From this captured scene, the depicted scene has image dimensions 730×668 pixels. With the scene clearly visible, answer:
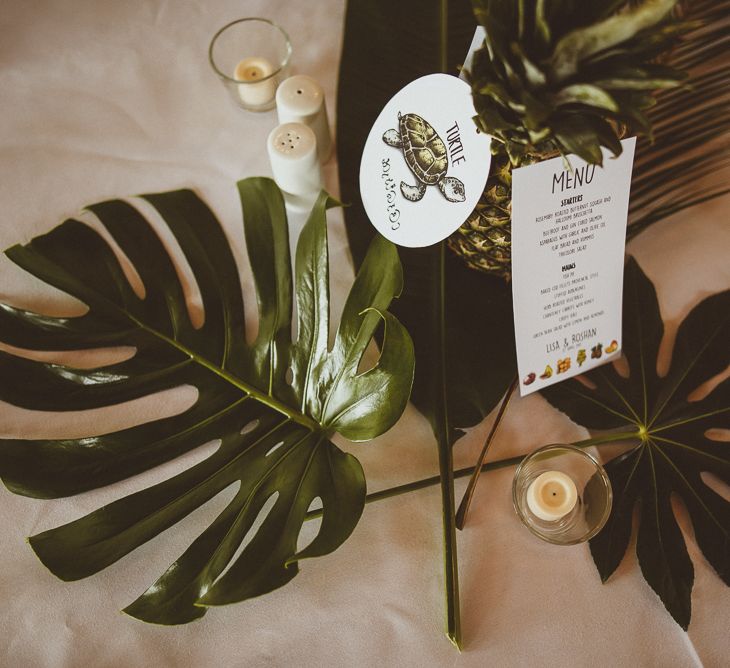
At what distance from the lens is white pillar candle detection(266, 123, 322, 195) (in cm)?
66

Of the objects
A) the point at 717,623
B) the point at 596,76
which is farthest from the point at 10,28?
the point at 717,623

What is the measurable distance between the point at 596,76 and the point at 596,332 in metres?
0.25

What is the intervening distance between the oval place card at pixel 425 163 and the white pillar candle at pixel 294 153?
9 cm

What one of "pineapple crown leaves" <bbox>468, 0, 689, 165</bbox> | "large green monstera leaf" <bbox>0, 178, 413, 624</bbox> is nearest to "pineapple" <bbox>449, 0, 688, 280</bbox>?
"pineapple crown leaves" <bbox>468, 0, 689, 165</bbox>

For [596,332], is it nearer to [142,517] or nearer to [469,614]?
[469,614]

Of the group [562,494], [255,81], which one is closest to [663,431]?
[562,494]

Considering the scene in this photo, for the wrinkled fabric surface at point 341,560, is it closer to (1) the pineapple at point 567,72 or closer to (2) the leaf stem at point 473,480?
(2) the leaf stem at point 473,480

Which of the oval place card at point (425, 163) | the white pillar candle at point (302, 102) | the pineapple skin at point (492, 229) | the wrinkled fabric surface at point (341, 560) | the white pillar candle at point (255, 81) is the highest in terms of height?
the white pillar candle at point (255, 81)

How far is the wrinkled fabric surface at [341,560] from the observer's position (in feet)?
1.80

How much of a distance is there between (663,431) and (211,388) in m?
0.44

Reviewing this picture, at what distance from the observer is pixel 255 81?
30.1 inches

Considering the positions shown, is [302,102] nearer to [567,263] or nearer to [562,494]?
[567,263]

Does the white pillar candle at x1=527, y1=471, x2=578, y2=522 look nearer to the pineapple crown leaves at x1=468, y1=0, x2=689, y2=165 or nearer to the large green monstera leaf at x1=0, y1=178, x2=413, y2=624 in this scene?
the large green monstera leaf at x1=0, y1=178, x2=413, y2=624

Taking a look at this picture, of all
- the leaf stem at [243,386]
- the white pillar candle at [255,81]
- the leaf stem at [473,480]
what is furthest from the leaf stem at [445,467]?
the white pillar candle at [255,81]
